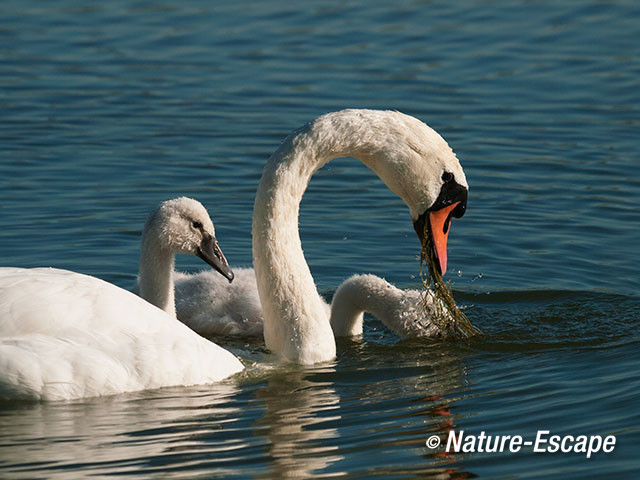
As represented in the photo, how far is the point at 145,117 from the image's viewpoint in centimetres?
1509

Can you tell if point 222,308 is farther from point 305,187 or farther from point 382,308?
point 305,187

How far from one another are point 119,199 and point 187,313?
9.57ft

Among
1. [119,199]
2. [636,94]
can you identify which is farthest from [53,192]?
[636,94]

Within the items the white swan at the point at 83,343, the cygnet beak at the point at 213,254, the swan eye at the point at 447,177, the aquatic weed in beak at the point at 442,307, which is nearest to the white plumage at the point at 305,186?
the swan eye at the point at 447,177

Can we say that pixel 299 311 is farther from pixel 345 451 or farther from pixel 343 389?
pixel 345 451

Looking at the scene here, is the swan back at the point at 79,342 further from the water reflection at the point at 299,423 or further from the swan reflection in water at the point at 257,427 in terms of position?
the water reflection at the point at 299,423

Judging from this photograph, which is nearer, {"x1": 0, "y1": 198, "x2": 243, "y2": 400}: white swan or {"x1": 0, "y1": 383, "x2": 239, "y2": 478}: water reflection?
{"x1": 0, "y1": 383, "x2": 239, "y2": 478}: water reflection

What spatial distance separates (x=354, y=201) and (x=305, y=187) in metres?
4.34

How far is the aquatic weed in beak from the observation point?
875 cm

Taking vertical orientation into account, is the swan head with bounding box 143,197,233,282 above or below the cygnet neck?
above

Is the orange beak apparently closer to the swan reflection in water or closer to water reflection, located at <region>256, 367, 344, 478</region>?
the swan reflection in water

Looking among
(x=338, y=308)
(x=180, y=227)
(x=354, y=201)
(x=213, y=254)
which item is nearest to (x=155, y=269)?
(x=180, y=227)

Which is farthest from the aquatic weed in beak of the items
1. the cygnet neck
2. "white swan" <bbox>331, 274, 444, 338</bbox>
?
the cygnet neck

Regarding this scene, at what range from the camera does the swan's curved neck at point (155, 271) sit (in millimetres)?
9008
